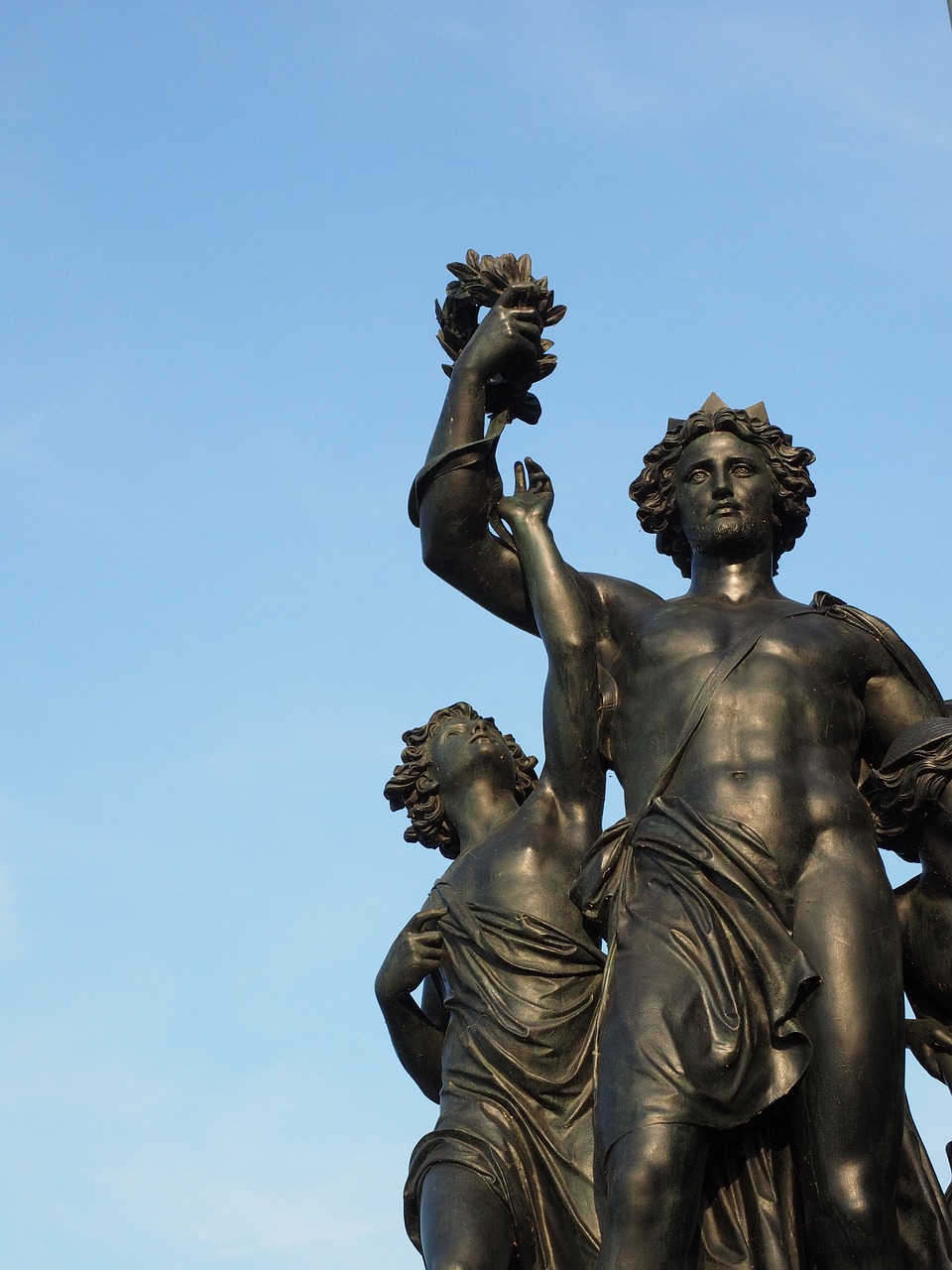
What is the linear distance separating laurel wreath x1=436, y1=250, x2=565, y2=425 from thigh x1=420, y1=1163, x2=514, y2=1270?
3652mm

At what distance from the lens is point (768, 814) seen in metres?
9.52

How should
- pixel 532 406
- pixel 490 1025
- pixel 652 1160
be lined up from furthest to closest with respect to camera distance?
pixel 532 406
pixel 490 1025
pixel 652 1160

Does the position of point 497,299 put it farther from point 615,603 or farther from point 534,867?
point 534,867

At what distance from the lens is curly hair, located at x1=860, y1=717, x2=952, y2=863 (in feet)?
32.2

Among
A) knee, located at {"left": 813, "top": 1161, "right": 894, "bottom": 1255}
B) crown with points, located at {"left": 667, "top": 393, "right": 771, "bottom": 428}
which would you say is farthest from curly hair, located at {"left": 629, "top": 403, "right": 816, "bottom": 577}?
knee, located at {"left": 813, "top": 1161, "right": 894, "bottom": 1255}

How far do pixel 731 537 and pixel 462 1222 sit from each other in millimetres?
3353

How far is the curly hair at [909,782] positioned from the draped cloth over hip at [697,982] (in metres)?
0.80

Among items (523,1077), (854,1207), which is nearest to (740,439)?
(523,1077)

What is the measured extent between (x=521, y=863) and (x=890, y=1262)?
99.9 inches

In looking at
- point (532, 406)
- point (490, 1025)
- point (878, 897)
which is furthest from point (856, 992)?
point (532, 406)

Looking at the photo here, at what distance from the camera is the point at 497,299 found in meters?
11.1

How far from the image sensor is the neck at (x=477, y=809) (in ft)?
36.2

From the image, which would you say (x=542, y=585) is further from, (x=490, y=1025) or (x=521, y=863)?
(x=490, y=1025)

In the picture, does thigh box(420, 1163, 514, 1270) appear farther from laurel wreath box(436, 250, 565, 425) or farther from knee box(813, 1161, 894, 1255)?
laurel wreath box(436, 250, 565, 425)
